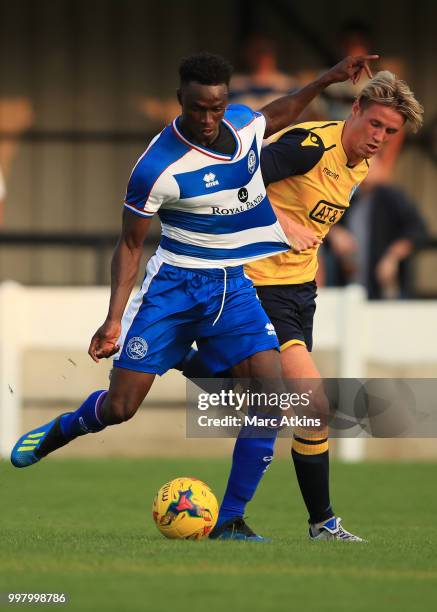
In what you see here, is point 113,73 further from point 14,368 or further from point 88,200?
point 14,368

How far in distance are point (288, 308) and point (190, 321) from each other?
0.68 m

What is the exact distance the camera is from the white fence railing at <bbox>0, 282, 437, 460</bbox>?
1258 centimetres

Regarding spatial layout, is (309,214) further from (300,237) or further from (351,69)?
(351,69)

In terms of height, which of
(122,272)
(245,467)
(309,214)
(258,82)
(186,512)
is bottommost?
(186,512)

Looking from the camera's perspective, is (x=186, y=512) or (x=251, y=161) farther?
(x=186, y=512)

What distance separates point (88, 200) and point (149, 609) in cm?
1144

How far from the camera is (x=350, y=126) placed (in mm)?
7914

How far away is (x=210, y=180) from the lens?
23.7 feet

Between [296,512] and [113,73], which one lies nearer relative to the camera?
[296,512]

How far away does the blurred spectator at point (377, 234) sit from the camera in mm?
13742

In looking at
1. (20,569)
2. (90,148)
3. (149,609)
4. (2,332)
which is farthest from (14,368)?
(149,609)

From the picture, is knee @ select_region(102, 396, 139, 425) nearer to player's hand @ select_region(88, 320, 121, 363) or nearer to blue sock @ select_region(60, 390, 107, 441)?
blue sock @ select_region(60, 390, 107, 441)

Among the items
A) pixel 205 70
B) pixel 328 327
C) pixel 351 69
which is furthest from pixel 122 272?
pixel 328 327

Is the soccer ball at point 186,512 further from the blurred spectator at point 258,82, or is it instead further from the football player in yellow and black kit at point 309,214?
the blurred spectator at point 258,82
